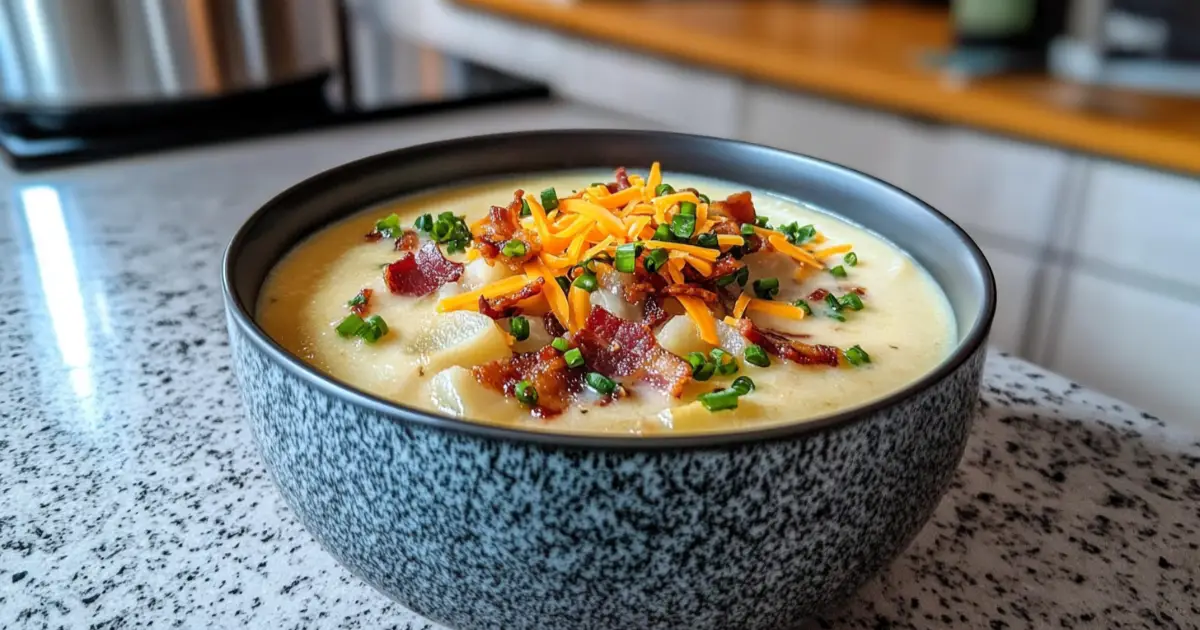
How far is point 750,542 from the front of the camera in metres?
0.56

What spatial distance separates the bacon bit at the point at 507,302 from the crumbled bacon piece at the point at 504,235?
0.05m

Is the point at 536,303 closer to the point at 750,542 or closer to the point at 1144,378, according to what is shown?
the point at 750,542

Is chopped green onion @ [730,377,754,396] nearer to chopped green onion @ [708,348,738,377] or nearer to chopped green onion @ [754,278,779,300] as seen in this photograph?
chopped green onion @ [708,348,738,377]

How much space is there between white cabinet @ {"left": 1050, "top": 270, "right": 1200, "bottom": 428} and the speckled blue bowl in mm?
1820

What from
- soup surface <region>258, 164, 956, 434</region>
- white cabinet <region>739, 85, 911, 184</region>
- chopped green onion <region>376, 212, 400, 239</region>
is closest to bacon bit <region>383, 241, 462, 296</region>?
soup surface <region>258, 164, 956, 434</region>

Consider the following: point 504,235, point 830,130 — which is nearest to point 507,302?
point 504,235


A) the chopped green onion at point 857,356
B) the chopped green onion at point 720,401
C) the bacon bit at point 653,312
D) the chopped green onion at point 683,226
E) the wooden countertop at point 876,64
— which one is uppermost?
the chopped green onion at point 683,226

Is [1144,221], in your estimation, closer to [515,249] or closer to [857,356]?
[857,356]

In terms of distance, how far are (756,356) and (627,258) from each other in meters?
0.14

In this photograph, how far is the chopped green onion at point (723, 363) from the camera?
746mm

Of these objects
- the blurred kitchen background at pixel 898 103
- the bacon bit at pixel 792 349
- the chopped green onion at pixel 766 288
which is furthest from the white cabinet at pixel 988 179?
the bacon bit at pixel 792 349

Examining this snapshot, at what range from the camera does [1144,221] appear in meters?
2.24

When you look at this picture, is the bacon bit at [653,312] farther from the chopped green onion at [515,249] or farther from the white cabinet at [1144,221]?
the white cabinet at [1144,221]

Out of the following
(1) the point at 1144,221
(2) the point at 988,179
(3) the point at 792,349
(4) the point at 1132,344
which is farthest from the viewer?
(2) the point at 988,179
